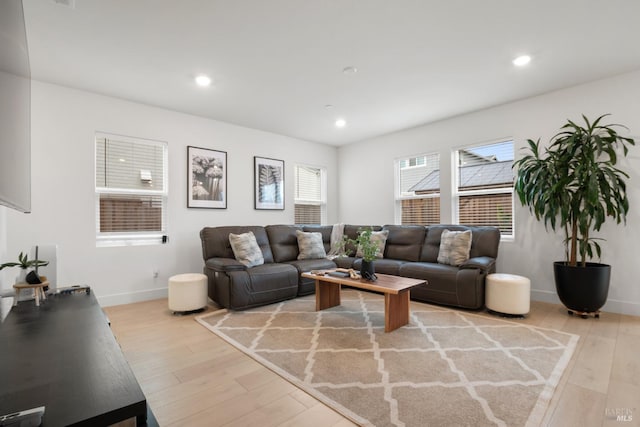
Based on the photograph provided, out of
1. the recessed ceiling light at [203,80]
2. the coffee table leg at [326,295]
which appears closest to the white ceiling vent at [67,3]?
the recessed ceiling light at [203,80]

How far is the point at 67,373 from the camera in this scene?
954mm

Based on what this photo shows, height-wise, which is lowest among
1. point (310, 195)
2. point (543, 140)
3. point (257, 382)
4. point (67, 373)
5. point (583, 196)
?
point (257, 382)

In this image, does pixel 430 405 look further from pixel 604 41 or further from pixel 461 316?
pixel 604 41

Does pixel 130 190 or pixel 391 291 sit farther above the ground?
pixel 130 190

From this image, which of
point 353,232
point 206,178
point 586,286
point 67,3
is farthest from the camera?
point 353,232

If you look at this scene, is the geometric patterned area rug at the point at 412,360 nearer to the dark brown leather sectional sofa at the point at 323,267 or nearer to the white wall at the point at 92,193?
the dark brown leather sectional sofa at the point at 323,267

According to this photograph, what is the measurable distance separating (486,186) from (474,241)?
2.99 feet

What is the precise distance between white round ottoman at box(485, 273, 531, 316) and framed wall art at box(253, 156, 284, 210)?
3.54 m

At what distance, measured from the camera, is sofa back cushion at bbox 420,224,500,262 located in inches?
155

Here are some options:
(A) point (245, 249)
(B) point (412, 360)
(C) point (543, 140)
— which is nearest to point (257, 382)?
(B) point (412, 360)


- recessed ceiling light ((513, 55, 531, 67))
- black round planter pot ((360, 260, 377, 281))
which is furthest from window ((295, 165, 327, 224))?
Result: recessed ceiling light ((513, 55, 531, 67))

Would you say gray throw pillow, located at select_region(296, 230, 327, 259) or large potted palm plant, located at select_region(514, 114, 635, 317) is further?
gray throw pillow, located at select_region(296, 230, 327, 259)

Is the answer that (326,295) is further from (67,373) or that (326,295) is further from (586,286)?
(67,373)

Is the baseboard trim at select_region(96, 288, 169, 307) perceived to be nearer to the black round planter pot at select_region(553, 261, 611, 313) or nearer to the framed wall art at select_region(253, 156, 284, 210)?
the framed wall art at select_region(253, 156, 284, 210)
